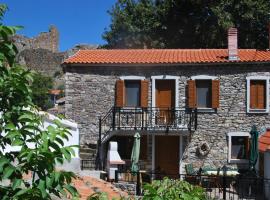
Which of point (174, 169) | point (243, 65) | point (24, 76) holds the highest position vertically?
point (243, 65)

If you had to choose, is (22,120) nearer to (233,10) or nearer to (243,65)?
(243,65)

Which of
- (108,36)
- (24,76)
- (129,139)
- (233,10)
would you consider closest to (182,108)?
(129,139)

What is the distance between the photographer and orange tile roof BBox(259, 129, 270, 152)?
16.7 metres

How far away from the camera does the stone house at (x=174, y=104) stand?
19.2 meters

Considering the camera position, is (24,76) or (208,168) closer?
(24,76)

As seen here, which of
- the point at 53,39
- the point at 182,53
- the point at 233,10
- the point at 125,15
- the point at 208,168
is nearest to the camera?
the point at 208,168

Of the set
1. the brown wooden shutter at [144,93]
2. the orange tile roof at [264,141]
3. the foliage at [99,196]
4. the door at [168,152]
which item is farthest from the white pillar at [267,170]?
the foliage at [99,196]

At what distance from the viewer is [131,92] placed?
1992cm

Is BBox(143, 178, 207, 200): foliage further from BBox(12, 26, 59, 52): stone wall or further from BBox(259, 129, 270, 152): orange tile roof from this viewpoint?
BBox(12, 26, 59, 52): stone wall

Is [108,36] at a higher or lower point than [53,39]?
lower

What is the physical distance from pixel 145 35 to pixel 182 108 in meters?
11.9

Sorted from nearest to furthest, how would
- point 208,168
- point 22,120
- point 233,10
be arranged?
point 22,120 → point 208,168 → point 233,10

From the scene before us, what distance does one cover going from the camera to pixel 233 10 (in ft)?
94.7

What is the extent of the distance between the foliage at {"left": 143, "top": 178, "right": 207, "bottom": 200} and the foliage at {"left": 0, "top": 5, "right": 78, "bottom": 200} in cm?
56
